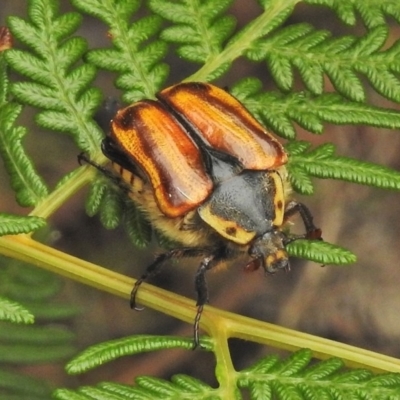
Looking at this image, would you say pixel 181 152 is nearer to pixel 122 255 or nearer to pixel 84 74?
pixel 84 74

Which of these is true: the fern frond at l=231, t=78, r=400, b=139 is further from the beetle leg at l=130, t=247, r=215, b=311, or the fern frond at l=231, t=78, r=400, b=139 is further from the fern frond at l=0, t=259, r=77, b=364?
the fern frond at l=0, t=259, r=77, b=364

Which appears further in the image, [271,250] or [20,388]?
[20,388]

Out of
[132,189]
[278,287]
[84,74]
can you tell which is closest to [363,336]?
[278,287]

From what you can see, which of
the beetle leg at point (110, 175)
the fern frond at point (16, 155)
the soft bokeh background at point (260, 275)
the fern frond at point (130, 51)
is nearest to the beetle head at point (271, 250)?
the beetle leg at point (110, 175)

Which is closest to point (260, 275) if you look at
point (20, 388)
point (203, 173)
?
point (20, 388)

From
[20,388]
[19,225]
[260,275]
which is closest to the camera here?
[19,225]

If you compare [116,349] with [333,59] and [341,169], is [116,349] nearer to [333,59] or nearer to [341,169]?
[341,169]
